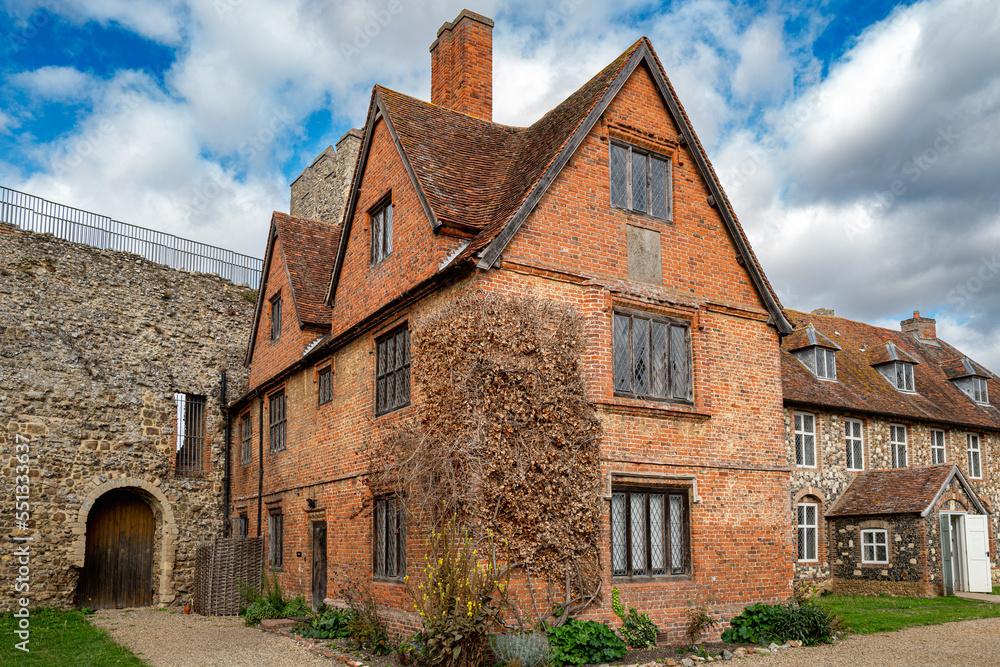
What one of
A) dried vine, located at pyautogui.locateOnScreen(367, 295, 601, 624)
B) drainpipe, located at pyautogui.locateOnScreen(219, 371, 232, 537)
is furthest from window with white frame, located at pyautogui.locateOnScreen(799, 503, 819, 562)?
drainpipe, located at pyautogui.locateOnScreen(219, 371, 232, 537)

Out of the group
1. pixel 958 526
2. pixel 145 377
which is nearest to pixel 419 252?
pixel 145 377

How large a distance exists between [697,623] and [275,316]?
13207mm

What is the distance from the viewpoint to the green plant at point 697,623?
1177 cm

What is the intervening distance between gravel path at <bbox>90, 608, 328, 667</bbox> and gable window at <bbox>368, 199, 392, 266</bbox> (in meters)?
6.79

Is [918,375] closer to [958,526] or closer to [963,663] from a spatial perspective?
[958,526]

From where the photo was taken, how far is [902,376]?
82.9ft

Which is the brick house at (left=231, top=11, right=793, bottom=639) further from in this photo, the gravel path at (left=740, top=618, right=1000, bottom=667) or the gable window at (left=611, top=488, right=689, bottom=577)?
the gravel path at (left=740, top=618, right=1000, bottom=667)

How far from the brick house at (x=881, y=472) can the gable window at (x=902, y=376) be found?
36 millimetres

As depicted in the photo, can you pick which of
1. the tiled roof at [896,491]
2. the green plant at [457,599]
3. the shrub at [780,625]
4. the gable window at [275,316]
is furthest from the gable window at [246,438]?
the tiled roof at [896,491]

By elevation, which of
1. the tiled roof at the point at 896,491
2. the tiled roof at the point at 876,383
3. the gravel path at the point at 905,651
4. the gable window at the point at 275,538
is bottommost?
the gravel path at the point at 905,651

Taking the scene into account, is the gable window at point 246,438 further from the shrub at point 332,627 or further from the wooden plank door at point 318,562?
the shrub at point 332,627

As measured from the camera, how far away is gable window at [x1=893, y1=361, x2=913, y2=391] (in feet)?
82.5

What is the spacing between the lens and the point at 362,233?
49.9 ft

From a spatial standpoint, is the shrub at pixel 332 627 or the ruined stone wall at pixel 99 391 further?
the ruined stone wall at pixel 99 391
